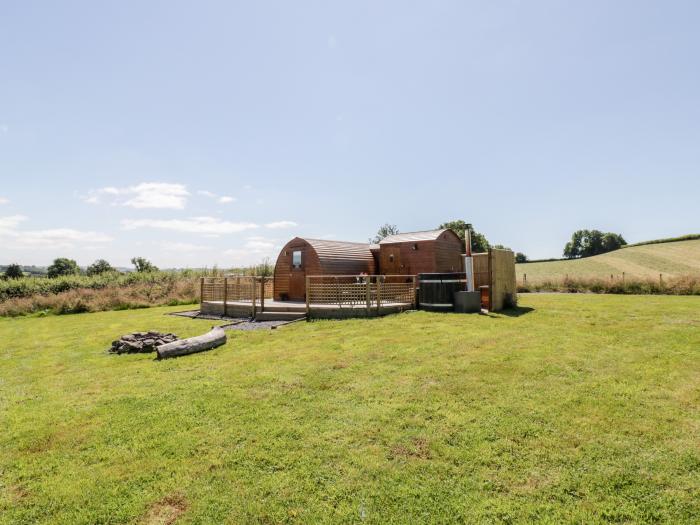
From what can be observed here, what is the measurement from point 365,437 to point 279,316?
420 inches

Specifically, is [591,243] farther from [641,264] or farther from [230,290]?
[230,290]

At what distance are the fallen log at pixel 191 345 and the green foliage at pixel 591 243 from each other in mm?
94644

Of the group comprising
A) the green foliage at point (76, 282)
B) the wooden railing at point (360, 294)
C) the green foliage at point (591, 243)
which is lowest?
the wooden railing at point (360, 294)

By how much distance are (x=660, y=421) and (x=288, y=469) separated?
15.1 feet

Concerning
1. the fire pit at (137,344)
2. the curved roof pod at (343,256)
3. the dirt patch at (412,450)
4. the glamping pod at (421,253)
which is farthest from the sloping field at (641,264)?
the dirt patch at (412,450)

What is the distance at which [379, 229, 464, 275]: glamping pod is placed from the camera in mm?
17891

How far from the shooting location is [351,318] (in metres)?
13.6

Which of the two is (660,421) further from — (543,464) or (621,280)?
(621,280)

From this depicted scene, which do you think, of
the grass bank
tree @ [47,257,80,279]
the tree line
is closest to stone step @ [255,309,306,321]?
the grass bank

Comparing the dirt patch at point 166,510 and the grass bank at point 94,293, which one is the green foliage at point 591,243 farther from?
the dirt patch at point 166,510

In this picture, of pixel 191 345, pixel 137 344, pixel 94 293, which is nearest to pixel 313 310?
pixel 191 345

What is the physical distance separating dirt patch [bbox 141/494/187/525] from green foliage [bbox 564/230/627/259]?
98.8 metres

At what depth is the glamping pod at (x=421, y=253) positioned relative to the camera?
58.7 ft

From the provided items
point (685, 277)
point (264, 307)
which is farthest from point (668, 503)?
point (685, 277)
